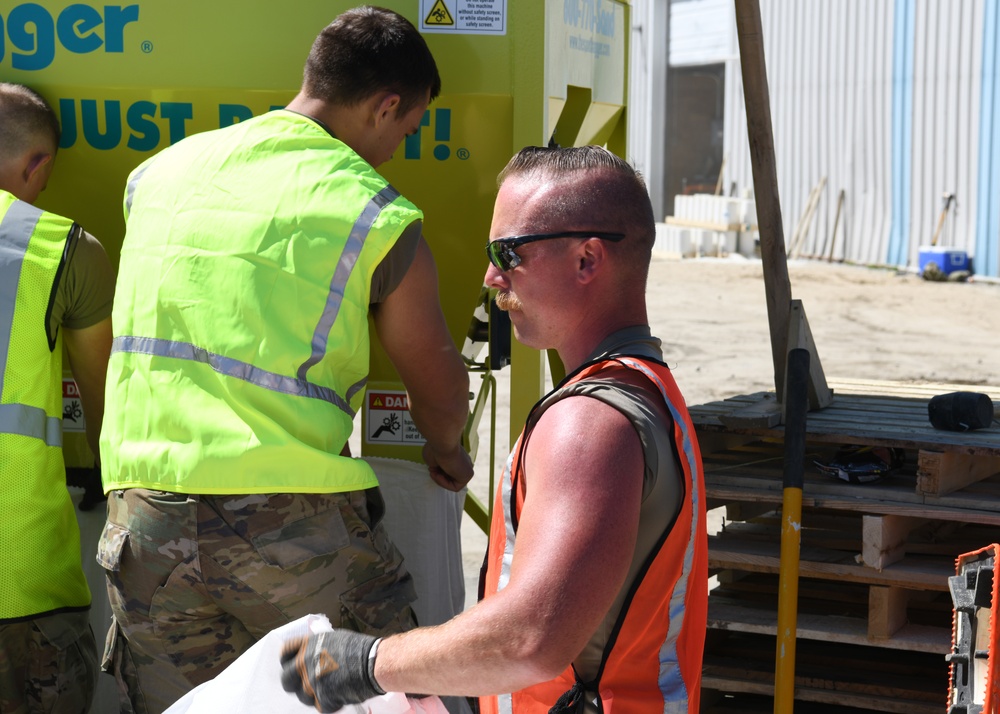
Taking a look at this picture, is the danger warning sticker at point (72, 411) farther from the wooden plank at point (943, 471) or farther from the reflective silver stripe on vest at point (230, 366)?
the wooden plank at point (943, 471)

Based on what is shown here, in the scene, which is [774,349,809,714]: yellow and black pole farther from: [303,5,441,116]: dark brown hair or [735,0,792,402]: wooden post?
[303,5,441,116]: dark brown hair

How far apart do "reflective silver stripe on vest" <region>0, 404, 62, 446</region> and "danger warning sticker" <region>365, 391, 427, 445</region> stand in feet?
2.94

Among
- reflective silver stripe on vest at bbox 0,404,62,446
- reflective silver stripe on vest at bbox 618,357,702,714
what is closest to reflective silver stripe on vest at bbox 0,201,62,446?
reflective silver stripe on vest at bbox 0,404,62,446

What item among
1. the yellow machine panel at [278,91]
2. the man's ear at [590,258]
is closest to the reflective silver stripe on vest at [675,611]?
the man's ear at [590,258]

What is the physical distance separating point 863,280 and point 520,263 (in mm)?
14503

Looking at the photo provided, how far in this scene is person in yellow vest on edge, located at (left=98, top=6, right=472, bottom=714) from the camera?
7.05 feet

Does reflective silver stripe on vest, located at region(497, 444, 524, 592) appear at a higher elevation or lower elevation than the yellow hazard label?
lower

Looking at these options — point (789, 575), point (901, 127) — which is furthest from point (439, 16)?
point (901, 127)

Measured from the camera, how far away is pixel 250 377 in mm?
2137

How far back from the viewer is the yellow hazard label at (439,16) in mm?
3006

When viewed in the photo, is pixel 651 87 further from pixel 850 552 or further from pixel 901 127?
pixel 850 552

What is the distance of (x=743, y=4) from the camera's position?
3355 millimetres

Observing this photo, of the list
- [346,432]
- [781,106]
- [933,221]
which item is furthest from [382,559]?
[781,106]

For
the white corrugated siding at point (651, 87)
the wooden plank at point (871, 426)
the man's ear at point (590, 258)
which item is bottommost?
the wooden plank at point (871, 426)
